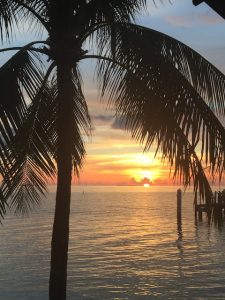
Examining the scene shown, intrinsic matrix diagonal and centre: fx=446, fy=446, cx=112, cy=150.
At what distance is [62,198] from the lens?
6.30m

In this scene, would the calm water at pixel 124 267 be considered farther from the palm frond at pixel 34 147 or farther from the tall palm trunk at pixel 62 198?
the tall palm trunk at pixel 62 198

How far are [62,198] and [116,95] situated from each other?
5.81ft

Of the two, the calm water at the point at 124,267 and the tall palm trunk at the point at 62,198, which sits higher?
the tall palm trunk at the point at 62,198

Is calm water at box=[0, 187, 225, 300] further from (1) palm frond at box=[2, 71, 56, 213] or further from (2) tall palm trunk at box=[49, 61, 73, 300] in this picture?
(2) tall palm trunk at box=[49, 61, 73, 300]

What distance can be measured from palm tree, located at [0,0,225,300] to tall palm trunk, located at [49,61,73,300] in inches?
0.6

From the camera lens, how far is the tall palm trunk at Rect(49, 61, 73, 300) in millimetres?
6262

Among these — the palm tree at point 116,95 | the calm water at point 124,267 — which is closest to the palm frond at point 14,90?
the palm tree at point 116,95

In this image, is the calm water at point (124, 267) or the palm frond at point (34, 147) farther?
the calm water at point (124, 267)

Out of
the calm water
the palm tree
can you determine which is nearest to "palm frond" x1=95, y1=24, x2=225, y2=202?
the palm tree

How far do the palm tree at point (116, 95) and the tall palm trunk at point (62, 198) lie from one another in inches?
0.6

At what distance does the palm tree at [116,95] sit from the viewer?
5844 millimetres

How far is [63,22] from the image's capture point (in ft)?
20.9

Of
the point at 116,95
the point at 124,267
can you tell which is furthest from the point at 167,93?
the point at 124,267

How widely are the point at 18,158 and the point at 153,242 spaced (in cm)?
3122
